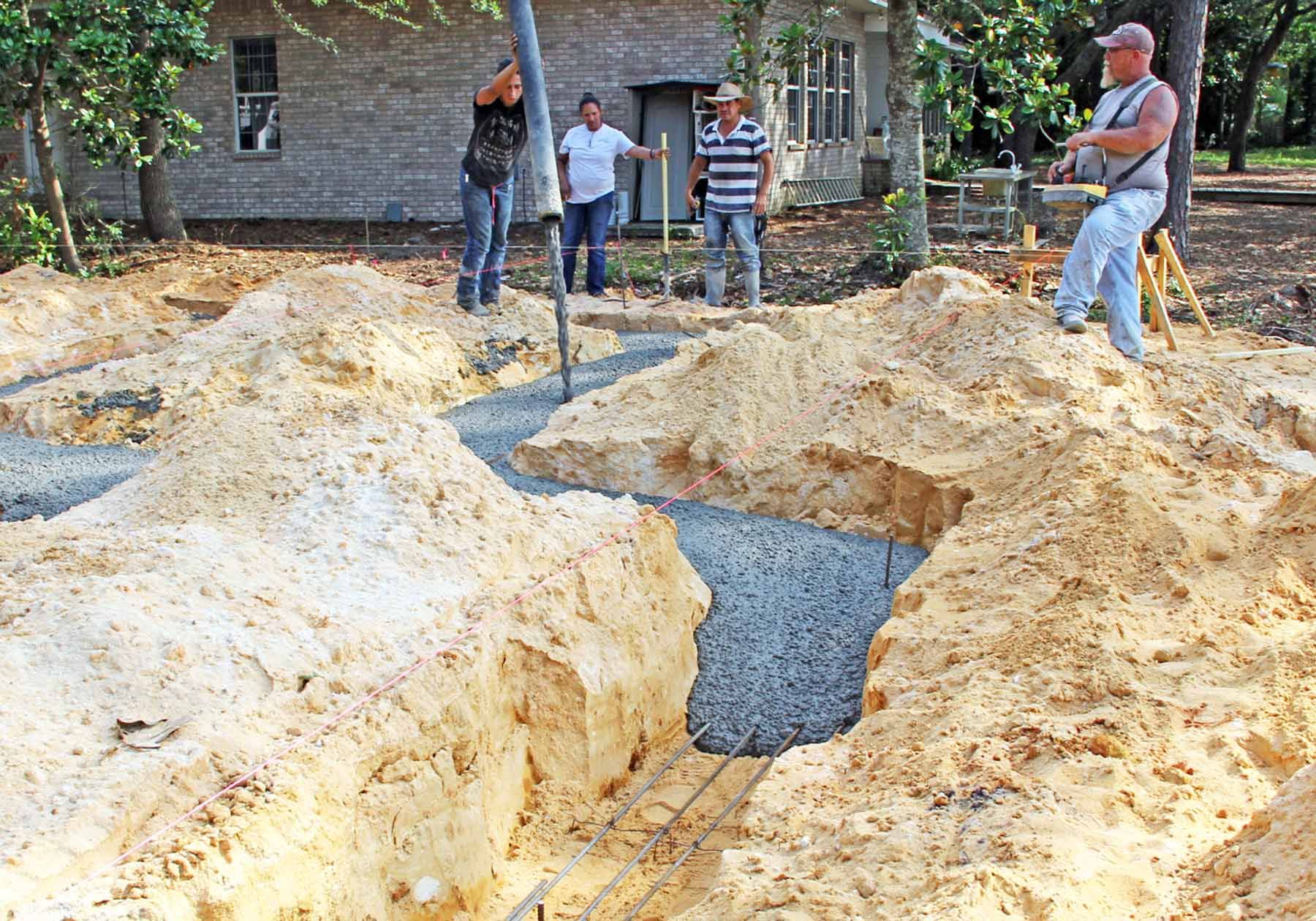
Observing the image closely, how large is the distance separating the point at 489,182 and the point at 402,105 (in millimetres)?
9148

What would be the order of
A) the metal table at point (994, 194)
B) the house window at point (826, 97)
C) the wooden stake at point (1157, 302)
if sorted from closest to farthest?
the wooden stake at point (1157, 302) → the metal table at point (994, 194) → the house window at point (826, 97)

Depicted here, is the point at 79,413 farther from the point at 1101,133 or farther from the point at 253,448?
the point at 1101,133

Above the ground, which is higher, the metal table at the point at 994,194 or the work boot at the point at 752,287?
the metal table at the point at 994,194

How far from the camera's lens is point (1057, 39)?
21.7 m

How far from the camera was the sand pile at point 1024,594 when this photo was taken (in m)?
2.63

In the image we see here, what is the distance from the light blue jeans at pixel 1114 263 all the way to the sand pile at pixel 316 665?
334 centimetres

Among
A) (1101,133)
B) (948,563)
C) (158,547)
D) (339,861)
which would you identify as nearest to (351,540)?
(158,547)

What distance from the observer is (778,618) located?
500 cm

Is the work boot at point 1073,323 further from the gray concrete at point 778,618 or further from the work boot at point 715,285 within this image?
the work boot at point 715,285

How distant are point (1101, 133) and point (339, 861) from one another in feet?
18.6

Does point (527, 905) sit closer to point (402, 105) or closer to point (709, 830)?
point (709, 830)

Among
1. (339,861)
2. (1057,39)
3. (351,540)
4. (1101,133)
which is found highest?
(1057,39)

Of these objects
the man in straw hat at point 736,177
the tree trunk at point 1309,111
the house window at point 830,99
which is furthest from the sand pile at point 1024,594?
the tree trunk at point 1309,111

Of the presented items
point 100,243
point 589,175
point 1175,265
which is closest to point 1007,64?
point 1175,265
